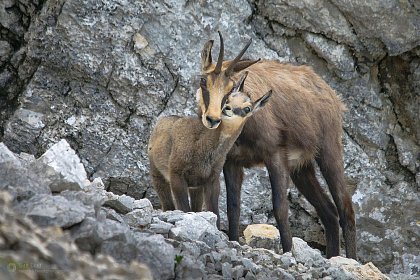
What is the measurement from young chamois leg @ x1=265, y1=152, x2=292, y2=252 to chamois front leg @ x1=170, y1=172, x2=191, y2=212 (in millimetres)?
1359

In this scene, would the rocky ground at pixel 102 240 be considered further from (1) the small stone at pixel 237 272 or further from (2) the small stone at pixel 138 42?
(2) the small stone at pixel 138 42

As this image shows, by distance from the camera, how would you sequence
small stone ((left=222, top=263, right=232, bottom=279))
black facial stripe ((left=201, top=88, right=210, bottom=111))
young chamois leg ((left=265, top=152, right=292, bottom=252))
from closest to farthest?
1. small stone ((left=222, top=263, right=232, bottom=279))
2. black facial stripe ((left=201, top=88, right=210, bottom=111))
3. young chamois leg ((left=265, top=152, right=292, bottom=252))

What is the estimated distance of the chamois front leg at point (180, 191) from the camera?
8750 mm

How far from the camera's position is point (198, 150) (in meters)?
8.91

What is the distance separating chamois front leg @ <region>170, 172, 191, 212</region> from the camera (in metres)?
8.75

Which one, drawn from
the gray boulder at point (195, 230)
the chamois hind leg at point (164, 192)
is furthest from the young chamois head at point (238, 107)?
the gray boulder at point (195, 230)

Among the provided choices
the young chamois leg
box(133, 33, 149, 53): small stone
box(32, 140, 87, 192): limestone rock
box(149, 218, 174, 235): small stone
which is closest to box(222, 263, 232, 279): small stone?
box(149, 218, 174, 235): small stone

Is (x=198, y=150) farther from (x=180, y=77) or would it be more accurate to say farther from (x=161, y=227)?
(x=180, y=77)

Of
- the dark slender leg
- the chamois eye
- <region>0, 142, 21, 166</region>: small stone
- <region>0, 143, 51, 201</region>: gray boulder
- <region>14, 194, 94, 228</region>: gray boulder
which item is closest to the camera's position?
<region>14, 194, 94, 228</region>: gray boulder

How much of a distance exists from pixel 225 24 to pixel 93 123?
197 centimetres

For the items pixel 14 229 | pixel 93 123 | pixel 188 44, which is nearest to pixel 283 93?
pixel 188 44

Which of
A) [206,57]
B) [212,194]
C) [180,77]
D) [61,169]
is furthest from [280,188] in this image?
[61,169]

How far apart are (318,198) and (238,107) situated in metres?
2.33

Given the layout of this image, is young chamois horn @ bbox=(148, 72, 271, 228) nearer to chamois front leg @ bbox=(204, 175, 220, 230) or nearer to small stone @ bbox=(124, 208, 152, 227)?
chamois front leg @ bbox=(204, 175, 220, 230)
